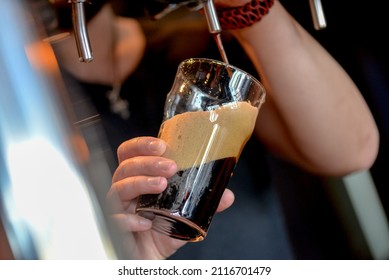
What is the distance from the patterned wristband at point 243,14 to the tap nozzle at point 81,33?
0.31m

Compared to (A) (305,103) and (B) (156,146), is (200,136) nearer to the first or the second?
(B) (156,146)

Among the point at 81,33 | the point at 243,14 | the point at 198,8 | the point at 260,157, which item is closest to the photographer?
the point at 81,33

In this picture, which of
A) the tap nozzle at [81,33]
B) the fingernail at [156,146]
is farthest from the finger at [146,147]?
the tap nozzle at [81,33]

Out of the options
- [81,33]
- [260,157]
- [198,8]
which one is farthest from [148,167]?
[260,157]

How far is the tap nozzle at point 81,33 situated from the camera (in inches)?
22.7

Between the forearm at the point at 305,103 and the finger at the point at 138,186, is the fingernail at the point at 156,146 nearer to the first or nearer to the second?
the finger at the point at 138,186

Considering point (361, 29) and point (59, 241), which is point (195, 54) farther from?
point (59, 241)

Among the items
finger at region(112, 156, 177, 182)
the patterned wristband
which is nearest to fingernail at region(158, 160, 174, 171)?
finger at region(112, 156, 177, 182)

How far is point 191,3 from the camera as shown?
0.77 metres

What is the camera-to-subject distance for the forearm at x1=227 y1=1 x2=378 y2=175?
0.96m

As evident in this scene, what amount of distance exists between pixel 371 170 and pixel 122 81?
0.74 m

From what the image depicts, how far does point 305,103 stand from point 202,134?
0.42 meters

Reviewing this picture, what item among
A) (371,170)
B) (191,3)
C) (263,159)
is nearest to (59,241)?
(191,3)

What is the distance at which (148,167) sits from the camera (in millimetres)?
619
